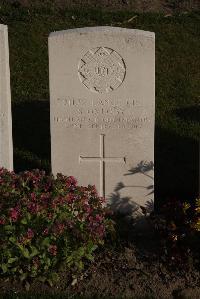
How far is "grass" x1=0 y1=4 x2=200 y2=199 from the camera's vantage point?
7879mm

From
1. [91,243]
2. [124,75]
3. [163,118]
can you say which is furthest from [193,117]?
[91,243]

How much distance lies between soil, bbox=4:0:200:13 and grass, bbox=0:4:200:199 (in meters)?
0.50

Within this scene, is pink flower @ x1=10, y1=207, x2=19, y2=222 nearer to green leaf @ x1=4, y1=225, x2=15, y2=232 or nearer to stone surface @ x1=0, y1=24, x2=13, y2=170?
green leaf @ x1=4, y1=225, x2=15, y2=232

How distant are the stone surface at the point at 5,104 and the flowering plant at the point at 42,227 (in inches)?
36.1

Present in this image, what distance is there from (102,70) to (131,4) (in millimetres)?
9675

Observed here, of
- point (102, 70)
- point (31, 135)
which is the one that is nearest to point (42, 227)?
point (102, 70)

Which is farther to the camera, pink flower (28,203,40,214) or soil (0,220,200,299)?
soil (0,220,200,299)

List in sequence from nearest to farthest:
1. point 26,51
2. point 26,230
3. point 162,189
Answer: point 26,230 < point 162,189 < point 26,51

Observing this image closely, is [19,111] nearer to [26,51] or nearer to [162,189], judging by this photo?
[26,51]

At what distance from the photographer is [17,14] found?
13.6 meters

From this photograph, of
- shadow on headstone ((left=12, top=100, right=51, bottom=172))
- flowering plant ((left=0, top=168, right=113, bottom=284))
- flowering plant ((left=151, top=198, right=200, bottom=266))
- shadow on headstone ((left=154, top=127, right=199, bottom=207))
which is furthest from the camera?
shadow on headstone ((left=12, top=100, right=51, bottom=172))

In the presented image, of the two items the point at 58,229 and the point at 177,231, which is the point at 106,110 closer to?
the point at 177,231

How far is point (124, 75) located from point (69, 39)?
644 millimetres

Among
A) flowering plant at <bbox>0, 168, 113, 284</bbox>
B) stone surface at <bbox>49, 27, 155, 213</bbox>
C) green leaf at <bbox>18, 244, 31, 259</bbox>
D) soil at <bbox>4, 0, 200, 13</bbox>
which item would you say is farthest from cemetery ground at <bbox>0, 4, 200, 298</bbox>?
soil at <bbox>4, 0, 200, 13</bbox>
